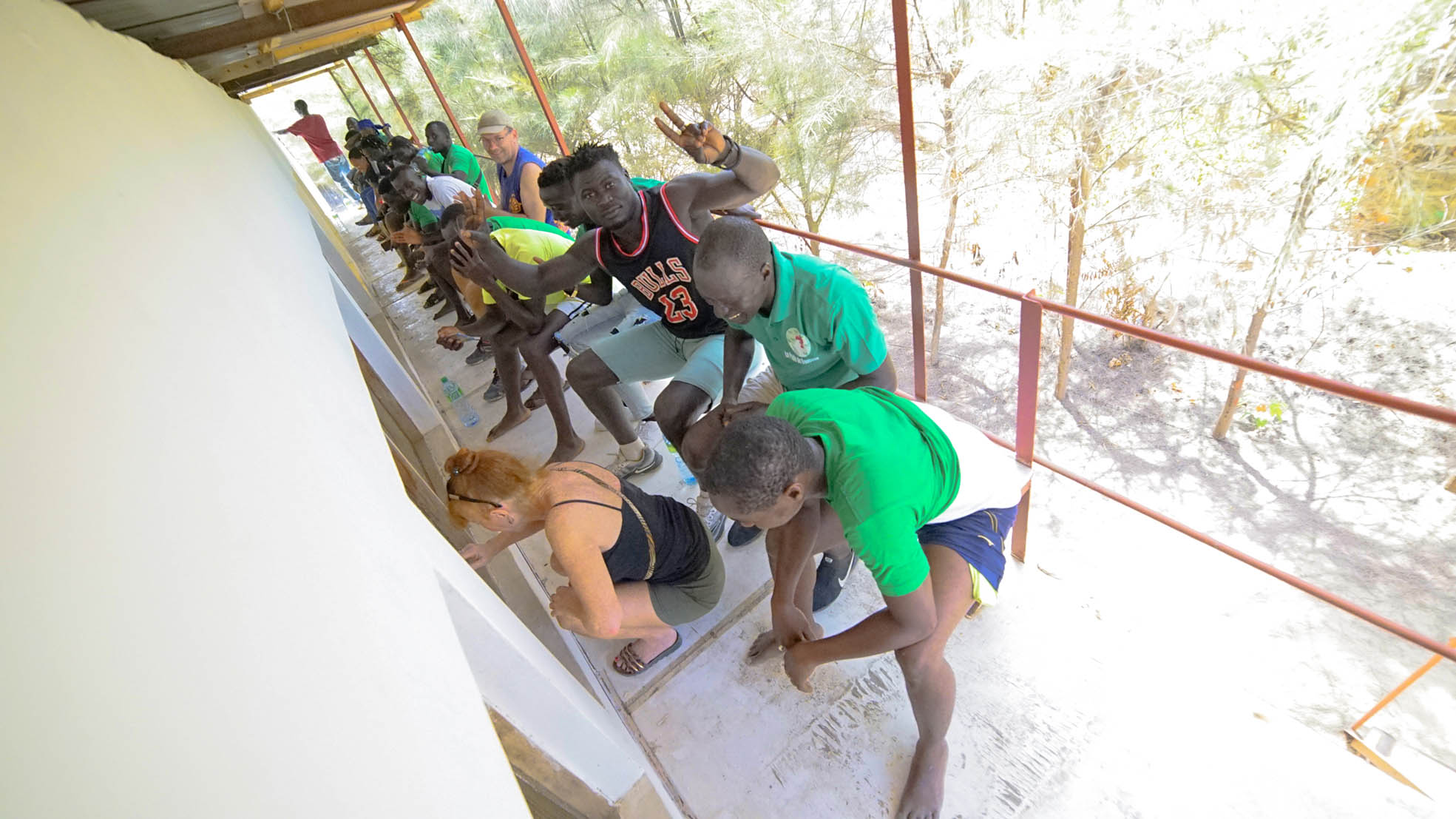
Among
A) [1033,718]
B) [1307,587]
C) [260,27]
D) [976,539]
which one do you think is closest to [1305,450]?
[1307,587]

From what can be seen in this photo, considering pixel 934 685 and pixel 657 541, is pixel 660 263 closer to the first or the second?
pixel 657 541

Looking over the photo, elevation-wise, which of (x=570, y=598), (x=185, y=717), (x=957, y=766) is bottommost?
(x=957, y=766)

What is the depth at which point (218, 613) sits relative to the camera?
0.53m

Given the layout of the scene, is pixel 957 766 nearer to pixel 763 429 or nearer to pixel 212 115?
pixel 763 429

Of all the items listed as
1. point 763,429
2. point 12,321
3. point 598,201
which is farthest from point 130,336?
point 598,201

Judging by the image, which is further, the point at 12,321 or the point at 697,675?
the point at 697,675

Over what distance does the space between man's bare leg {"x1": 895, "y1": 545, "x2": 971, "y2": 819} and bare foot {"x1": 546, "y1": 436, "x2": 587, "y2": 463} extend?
2187 millimetres

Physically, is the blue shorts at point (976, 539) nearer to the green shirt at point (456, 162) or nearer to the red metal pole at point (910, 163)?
the red metal pole at point (910, 163)

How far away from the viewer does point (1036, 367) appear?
81.3 inches

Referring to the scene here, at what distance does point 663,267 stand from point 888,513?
55.5 inches

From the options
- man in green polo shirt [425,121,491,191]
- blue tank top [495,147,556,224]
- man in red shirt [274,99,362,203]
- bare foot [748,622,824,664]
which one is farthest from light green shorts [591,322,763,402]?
man in red shirt [274,99,362,203]

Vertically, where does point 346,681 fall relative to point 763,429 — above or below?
above

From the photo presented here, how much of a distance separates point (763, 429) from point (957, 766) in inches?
50.7

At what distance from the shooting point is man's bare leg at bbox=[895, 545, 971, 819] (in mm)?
1716
